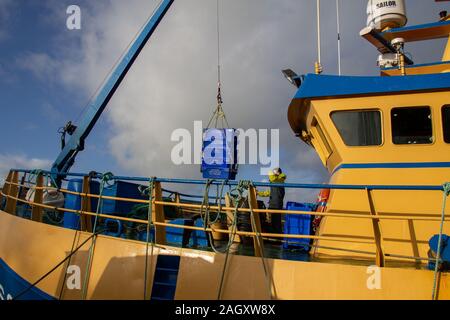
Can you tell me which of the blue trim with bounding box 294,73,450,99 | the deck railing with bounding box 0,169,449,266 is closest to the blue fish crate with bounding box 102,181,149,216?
the deck railing with bounding box 0,169,449,266

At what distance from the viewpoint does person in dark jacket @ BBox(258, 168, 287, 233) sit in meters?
6.18

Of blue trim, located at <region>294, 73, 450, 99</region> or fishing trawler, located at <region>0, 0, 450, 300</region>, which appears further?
blue trim, located at <region>294, 73, 450, 99</region>

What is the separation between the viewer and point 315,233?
536 cm

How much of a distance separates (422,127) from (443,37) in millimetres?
3659

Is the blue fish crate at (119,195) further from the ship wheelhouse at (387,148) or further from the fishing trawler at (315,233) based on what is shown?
the ship wheelhouse at (387,148)

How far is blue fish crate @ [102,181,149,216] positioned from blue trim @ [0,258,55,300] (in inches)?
64.3

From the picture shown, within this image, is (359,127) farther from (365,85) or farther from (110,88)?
(110,88)

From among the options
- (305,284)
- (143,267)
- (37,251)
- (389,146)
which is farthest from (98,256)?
(389,146)

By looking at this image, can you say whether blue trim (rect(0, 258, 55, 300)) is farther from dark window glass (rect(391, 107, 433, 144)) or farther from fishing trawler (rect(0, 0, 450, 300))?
dark window glass (rect(391, 107, 433, 144))

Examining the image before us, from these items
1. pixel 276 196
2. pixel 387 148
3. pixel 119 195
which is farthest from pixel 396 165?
pixel 119 195

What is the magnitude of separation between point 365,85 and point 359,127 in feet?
1.96
